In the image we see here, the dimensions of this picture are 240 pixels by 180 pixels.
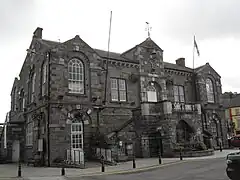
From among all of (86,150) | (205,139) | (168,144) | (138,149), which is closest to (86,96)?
(86,150)

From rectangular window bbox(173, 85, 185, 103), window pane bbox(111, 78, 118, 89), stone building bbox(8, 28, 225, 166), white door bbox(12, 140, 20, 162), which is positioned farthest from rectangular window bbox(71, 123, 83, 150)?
rectangular window bbox(173, 85, 185, 103)

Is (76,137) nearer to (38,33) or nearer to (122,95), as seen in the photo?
(122,95)

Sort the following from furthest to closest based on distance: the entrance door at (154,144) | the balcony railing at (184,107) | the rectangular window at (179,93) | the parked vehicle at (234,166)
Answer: the rectangular window at (179,93), the balcony railing at (184,107), the entrance door at (154,144), the parked vehicle at (234,166)

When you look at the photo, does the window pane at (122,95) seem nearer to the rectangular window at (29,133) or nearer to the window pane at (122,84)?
the window pane at (122,84)

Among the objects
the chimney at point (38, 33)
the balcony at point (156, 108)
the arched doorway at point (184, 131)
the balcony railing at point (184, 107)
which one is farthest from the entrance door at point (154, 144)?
the chimney at point (38, 33)

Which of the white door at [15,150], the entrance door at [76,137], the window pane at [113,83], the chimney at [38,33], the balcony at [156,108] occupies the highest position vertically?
the chimney at [38,33]

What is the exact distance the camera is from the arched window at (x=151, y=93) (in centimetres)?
2805

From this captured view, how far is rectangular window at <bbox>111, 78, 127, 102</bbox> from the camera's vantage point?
26047 millimetres

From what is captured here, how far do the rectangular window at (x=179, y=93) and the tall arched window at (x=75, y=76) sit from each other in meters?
11.6

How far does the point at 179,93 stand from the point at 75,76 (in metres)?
13.1

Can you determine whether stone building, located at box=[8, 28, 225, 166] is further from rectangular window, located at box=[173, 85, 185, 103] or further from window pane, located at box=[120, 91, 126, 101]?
rectangular window, located at box=[173, 85, 185, 103]

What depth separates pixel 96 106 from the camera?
23.7m

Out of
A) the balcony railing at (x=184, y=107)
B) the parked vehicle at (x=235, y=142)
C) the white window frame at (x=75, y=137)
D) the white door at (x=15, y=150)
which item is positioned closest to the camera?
the white window frame at (x=75, y=137)

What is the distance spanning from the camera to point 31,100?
89.7 feet
